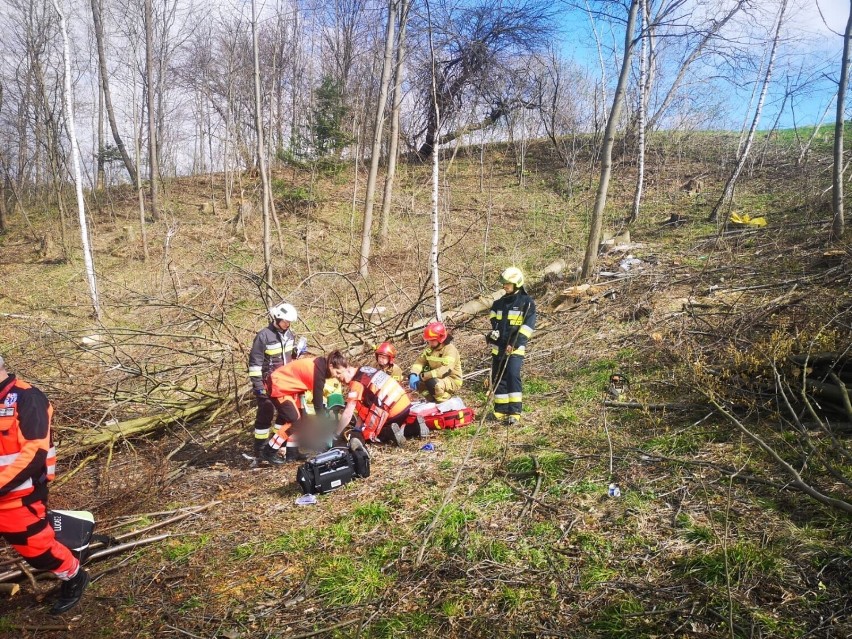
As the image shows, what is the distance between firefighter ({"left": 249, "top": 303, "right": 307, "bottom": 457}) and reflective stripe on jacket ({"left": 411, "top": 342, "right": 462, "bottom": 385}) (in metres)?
1.60

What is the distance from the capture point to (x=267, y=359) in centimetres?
590

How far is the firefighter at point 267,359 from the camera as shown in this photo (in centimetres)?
575

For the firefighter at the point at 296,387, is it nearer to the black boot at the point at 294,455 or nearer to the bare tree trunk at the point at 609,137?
the black boot at the point at 294,455

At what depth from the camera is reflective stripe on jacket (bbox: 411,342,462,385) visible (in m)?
6.22

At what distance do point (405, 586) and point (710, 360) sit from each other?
4529 mm

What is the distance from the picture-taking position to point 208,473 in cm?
580

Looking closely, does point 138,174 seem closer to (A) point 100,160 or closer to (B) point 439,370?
(A) point 100,160

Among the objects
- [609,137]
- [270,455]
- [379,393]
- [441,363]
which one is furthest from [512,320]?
[609,137]

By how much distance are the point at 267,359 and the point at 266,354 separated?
0.20ft

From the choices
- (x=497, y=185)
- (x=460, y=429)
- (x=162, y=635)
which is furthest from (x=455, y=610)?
(x=497, y=185)

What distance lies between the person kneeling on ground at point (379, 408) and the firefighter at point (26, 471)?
8.61 ft

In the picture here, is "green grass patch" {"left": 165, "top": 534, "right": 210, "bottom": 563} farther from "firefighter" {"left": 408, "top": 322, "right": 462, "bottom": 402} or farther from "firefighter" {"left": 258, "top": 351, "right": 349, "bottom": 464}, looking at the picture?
"firefighter" {"left": 408, "top": 322, "right": 462, "bottom": 402}

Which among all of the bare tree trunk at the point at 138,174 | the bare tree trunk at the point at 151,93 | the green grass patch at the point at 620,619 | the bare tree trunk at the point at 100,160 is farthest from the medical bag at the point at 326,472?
the bare tree trunk at the point at 100,160

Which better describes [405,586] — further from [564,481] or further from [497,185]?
[497,185]
